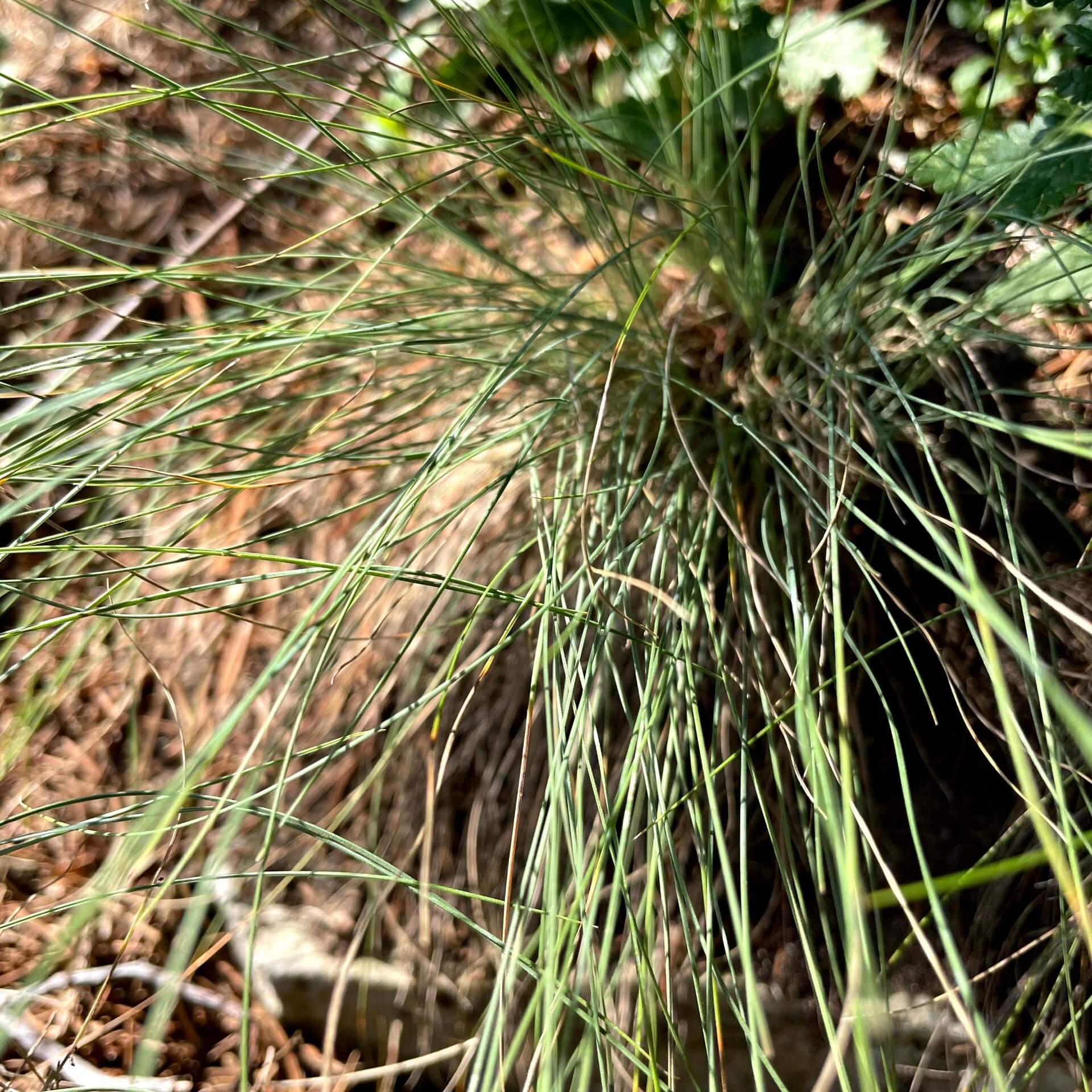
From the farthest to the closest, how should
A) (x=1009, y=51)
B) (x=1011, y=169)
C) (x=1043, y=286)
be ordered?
(x=1009, y=51)
(x=1043, y=286)
(x=1011, y=169)

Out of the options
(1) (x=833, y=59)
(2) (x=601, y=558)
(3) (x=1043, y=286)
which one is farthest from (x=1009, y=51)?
(2) (x=601, y=558)

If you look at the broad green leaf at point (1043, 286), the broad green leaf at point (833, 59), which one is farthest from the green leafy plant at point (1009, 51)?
the broad green leaf at point (1043, 286)

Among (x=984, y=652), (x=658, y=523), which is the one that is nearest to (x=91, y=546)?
(x=658, y=523)

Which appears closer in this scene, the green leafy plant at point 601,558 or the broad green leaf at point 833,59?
the green leafy plant at point 601,558

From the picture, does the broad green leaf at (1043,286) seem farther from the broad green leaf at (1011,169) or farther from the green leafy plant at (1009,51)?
the green leafy plant at (1009,51)

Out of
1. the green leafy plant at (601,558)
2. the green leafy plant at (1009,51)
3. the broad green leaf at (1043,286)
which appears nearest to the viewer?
the green leafy plant at (601,558)

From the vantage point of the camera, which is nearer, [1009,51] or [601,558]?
[601,558]

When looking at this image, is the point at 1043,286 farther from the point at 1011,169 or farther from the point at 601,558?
the point at 601,558

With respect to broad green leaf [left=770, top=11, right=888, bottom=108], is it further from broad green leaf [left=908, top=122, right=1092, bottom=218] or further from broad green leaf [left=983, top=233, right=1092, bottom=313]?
broad green leaf [left=983, top=233, right=1092, bottom=313]

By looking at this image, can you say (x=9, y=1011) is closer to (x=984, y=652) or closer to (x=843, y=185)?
(x=984, y=652)

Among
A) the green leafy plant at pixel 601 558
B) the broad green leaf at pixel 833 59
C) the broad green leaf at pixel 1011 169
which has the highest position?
the broad green leaf at pixel 833 59

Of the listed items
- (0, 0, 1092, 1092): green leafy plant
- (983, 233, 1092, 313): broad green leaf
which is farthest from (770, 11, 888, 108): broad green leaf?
(983, 233, 1092, 313): broad green leaf
